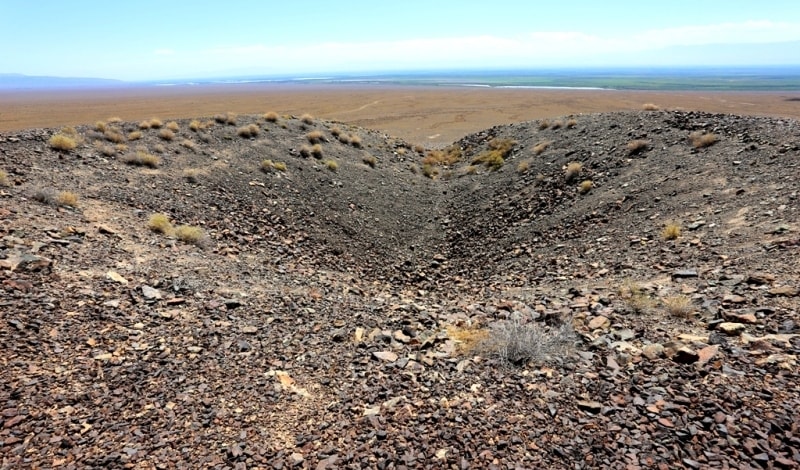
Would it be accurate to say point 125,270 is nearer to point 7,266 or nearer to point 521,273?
point 7,266

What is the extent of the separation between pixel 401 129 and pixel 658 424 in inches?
1762

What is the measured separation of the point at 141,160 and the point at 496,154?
48.4ft

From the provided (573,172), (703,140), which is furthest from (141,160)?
(703,140)

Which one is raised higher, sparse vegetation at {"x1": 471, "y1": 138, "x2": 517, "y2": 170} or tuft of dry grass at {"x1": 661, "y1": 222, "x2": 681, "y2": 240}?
sparse vegetation at {"x1": 471, "y1": 138, "x2": 517, "y2": 170}

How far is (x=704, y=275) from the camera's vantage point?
24.2ft

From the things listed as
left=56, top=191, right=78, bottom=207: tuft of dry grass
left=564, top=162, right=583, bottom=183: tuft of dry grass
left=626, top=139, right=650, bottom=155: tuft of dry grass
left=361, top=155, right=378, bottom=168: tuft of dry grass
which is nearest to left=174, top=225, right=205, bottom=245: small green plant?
left=56, top=191, right=78, bottom=207: tuft of dry grass

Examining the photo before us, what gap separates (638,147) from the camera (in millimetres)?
15016

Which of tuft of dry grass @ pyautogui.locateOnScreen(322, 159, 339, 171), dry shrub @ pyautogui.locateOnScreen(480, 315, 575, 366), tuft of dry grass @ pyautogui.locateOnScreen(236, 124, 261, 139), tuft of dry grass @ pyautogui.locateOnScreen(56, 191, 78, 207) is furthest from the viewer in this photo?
tuft of dry grass @ pyautogui.locateOnScreen(236, 124, 261, 139)

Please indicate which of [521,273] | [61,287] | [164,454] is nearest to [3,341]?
[61,287]

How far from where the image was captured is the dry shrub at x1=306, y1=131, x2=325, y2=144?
20.6m

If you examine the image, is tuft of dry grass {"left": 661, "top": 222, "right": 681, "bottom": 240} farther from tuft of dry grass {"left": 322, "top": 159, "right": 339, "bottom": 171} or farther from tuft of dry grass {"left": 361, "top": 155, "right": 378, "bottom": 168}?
tuft of dry grass {"left": 361, "top": 155, "right": 378, "bottom": 168}

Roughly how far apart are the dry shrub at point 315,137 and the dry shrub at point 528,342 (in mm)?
16255

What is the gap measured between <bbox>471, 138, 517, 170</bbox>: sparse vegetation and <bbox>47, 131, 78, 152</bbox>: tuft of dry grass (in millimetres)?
15865

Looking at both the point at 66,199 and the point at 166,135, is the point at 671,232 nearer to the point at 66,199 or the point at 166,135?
the point at 66,199
